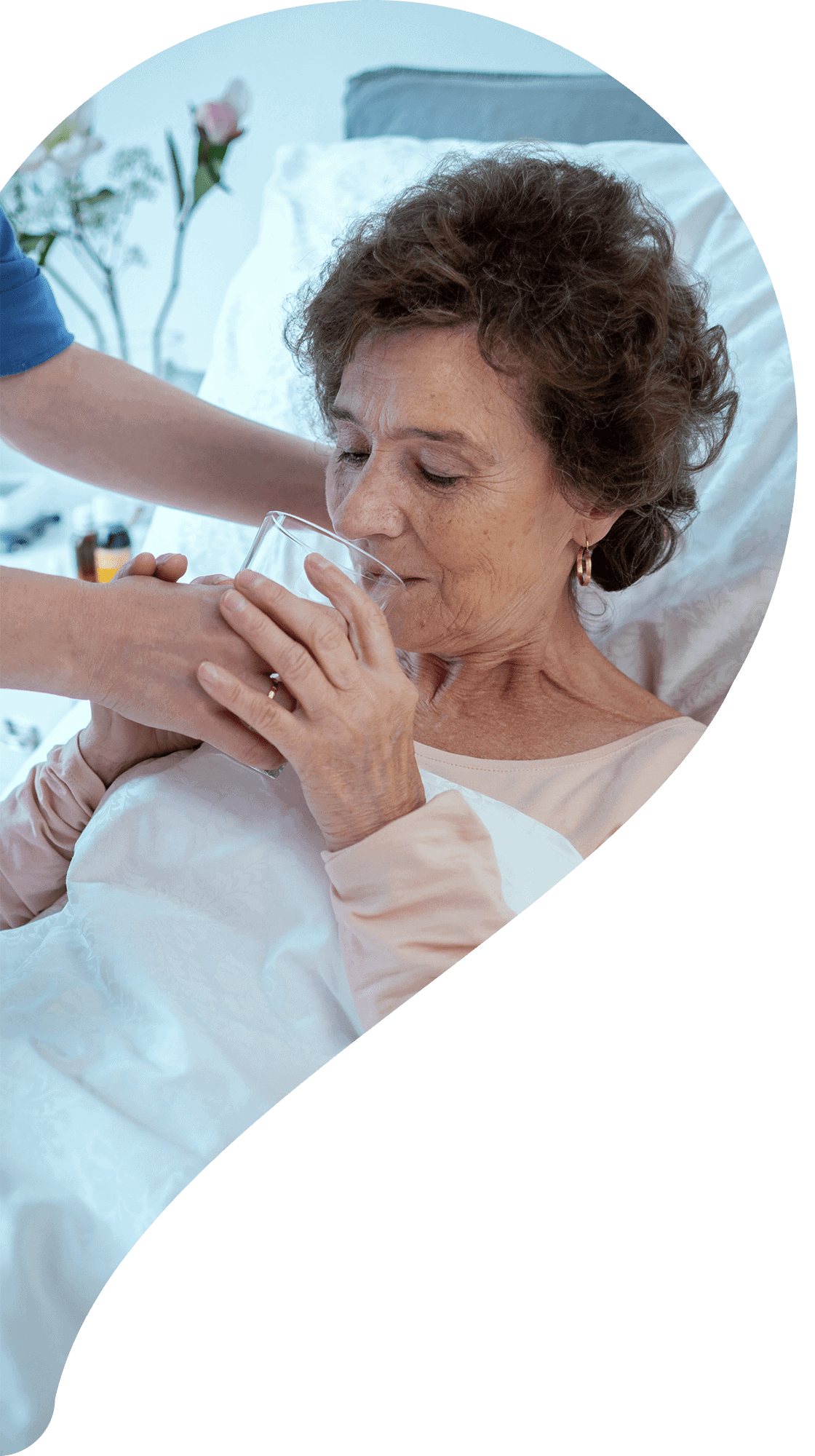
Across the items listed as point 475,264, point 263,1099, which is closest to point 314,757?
point 263,1099

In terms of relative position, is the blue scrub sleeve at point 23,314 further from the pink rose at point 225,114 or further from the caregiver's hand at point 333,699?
the caregiver's hand at point 333,699

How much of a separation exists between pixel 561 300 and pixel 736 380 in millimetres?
375

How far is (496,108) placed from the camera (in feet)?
5.06

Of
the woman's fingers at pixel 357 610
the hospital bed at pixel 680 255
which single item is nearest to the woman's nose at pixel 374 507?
the woman's fingers at pixel 357 610

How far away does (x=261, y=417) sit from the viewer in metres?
1.70

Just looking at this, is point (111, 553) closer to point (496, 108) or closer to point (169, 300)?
point (169, 300)

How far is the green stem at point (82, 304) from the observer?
1463 millimetres

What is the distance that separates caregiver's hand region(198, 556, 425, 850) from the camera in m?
0.98

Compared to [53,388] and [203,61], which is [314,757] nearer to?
[53,388]

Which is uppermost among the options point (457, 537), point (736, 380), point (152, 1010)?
Result: point (736, 380)

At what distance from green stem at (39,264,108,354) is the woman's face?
1.43 feet

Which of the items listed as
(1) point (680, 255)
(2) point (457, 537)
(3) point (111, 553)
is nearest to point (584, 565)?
(2) point (457, 537)

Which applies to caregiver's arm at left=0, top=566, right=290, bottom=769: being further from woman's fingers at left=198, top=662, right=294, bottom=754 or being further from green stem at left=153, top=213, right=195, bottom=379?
green stem at left=153, top=213, right=195, bottom=379

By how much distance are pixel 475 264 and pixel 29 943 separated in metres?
0.80
